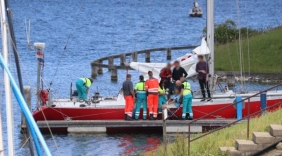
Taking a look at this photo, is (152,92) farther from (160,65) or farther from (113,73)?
(113,73)

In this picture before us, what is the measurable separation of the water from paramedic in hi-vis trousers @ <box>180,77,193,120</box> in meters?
1.21

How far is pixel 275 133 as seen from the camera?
20.9 m

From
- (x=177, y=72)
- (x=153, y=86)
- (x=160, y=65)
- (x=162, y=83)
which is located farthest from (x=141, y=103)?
(x=160, y=65)

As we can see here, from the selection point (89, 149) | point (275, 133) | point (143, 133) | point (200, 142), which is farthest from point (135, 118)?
point (275, 133)

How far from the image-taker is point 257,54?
1997 inches

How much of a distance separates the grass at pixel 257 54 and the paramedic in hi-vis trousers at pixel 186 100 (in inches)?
684

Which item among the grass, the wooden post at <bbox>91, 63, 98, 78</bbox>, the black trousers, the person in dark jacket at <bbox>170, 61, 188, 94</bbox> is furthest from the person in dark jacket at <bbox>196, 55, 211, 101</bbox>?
the wooden post at <bbox>91, 63, 98, 78</bbox>

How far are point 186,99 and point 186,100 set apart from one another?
0.04 meters

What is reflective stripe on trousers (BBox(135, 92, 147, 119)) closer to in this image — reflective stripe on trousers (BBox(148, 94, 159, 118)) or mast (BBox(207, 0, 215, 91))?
reflective stripe on trousers (BBox(148, 94, 159, 118))

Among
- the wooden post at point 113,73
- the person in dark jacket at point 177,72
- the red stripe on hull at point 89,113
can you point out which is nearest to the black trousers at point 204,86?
the person in dark jacket at point 177,72

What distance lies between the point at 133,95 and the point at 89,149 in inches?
104

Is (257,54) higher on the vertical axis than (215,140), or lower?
higher

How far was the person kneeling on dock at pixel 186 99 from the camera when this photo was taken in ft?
99.2

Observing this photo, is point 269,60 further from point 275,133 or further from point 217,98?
point 275,133
